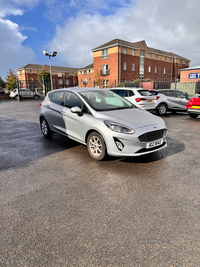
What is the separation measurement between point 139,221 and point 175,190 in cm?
108

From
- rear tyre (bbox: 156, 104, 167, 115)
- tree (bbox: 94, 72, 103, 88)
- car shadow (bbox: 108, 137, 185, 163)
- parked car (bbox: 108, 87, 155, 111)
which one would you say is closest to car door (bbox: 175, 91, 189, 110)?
rear tyre (bbox: 156, 104, 167, 115)

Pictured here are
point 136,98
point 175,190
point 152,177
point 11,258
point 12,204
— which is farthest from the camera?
point 136,98

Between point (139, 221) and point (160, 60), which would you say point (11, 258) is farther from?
point (160, 60)

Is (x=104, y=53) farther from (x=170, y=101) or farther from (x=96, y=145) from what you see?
(x=96, y=145)

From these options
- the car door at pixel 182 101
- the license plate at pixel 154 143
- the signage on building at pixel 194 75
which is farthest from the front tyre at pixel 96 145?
the signage on building at pixel 194 75

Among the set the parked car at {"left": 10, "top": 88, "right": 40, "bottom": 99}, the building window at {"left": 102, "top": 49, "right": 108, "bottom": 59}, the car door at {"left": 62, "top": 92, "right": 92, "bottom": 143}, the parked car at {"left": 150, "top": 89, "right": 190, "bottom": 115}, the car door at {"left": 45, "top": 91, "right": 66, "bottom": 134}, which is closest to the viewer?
the car door at {"left": 62, "top": 92, "right": 92, "bottom": 143}

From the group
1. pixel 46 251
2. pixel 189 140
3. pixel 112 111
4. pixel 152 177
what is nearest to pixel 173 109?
pixel 189 140

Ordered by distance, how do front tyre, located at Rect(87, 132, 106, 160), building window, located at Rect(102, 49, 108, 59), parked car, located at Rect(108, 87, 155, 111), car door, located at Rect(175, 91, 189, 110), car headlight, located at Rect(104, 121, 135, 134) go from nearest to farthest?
car headlight, located at Rect(104, 121, 135, 134)
front tyre, located at Rect(87, 132, 106, 160)
parked car, located at Rect(108, 87, 155, 111)
car door, located at Rect(175, 91, 189, 110)
building window, located at Rect(102, 49, 108, 59)

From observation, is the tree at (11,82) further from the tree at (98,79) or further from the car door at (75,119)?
the car door at (75,119)

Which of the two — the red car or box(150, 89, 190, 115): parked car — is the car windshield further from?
box(150, 89, 190, 115): parked car

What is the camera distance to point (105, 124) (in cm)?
418

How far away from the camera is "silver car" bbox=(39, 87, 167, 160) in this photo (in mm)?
4020

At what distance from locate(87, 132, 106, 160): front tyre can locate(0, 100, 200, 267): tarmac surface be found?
0.62ft

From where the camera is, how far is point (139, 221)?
8.27 feet
